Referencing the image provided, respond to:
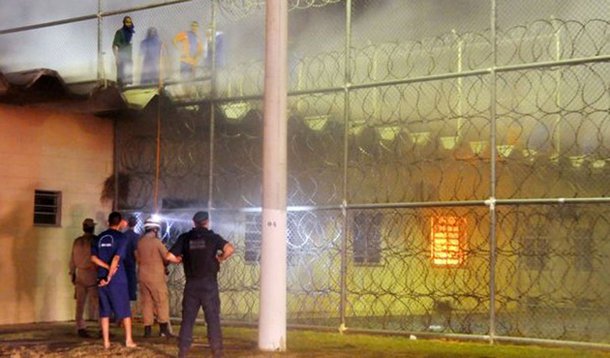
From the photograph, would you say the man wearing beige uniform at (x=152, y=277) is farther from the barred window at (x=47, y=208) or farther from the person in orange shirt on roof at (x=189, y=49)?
the person in orange shirt on roof at (x=189, y=49)

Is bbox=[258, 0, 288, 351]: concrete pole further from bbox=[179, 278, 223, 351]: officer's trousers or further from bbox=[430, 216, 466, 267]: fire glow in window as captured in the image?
bbox=[430, 216, 466, 267]: fire glow in window

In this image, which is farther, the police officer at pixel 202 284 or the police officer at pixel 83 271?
the police officer at pixel 83 271

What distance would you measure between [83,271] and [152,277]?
45.2 inches

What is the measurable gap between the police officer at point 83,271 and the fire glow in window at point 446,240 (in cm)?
522

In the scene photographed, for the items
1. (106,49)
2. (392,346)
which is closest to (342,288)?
(392,346)

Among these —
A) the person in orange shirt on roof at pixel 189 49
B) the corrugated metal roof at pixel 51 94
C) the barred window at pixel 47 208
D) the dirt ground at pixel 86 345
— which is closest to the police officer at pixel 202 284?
the dirt ground at pixel 86 345

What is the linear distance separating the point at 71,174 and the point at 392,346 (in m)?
6.37

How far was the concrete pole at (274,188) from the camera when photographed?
1136 cm

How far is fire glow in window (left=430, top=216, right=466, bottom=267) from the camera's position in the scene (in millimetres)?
15625

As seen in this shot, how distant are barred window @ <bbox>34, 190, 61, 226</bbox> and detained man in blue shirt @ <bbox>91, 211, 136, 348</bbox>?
13.3 feet

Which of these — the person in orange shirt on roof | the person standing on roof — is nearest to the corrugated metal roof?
the person standing on roof

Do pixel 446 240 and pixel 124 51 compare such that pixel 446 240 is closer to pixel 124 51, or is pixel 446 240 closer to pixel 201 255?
pixel 124 51

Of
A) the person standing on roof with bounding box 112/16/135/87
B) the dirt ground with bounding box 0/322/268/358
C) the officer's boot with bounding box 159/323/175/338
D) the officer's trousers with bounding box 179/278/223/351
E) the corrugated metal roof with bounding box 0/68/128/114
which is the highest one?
the person standing on roof with bounding box 112/16/135/87

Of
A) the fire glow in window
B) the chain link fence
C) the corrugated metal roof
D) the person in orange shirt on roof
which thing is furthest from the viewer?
the person in orange shirt on roof
